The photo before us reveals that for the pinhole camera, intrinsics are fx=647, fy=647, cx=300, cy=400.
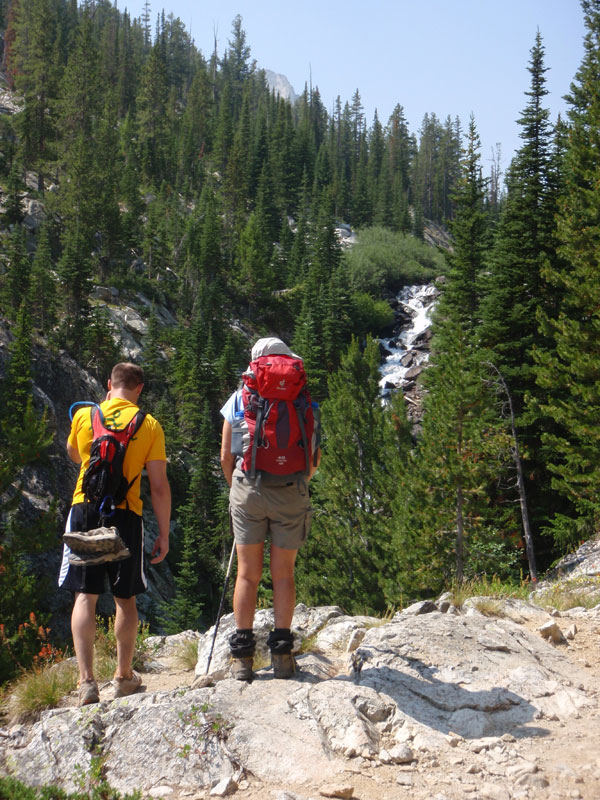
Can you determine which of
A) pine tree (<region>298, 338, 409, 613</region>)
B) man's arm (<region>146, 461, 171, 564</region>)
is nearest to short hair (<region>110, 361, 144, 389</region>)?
man's arm (<region>146, 461, 171, 564</region>)

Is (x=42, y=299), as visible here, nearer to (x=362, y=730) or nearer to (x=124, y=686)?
(x=124, y=686)

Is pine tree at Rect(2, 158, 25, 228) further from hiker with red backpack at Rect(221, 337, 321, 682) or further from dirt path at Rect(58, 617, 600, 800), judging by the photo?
dirt path at Rect(58, 617, 600, 800)

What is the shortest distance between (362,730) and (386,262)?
6692cm

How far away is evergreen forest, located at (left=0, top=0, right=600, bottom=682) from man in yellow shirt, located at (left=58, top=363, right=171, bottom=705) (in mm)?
2143

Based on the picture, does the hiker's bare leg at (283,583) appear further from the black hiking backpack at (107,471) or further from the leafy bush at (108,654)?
the leafy bush at (108,654)

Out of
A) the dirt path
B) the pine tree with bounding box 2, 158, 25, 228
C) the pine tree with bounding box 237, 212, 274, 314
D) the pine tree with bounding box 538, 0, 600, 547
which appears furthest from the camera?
the pine tree with bounding box 237, 212, 274, 314

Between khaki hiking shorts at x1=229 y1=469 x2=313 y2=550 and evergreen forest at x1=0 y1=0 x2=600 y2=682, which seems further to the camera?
evergreen forest at x1=0 y1=0 x2=600 y2=682

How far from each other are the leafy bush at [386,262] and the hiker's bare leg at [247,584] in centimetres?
5615

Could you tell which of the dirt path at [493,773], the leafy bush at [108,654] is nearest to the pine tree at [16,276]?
the leafy bush at [108,654]

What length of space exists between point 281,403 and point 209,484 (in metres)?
33.4

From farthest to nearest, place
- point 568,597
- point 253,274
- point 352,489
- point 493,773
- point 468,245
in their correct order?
point 253,274 → point 468,245 → point 352,489 → point 568,597 → point 493,773

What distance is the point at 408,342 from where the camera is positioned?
52594 mm

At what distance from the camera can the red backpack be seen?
3949mm

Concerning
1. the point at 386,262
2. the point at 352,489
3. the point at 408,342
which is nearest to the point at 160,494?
the point at 352,489
